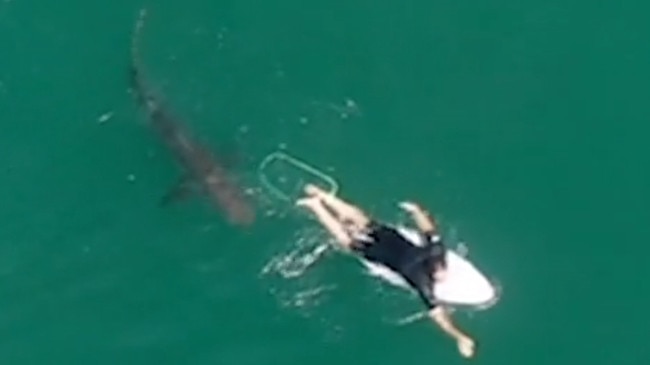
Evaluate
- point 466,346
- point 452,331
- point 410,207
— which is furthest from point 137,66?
point 466,346

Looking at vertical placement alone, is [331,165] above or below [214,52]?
below

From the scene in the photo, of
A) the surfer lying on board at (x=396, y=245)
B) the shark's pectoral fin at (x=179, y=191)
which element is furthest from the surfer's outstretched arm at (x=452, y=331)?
the shark's pectoral fin at (x=179, y=191)

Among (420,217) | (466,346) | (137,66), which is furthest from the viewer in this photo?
(137,66)

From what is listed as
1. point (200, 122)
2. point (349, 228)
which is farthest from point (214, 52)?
point (349, 228)

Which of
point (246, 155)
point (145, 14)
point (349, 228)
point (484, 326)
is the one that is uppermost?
point (145, 14)

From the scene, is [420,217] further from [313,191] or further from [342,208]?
[313,191]

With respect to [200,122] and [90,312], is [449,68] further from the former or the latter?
[90,312]
